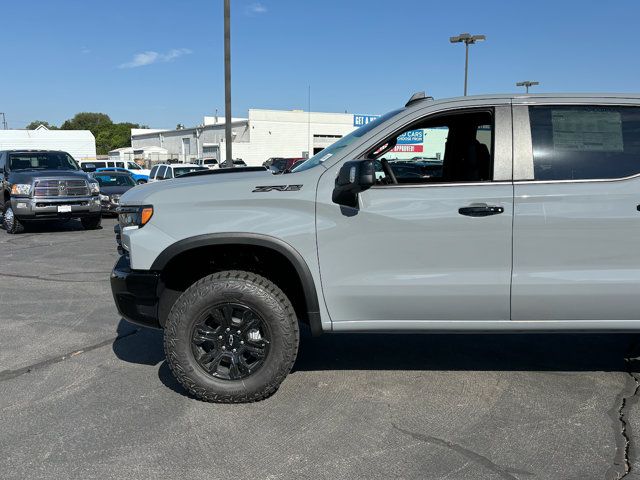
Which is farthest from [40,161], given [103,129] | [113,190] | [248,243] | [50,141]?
[103,129]

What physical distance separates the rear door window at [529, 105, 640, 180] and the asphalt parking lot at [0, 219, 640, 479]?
5.12 feet

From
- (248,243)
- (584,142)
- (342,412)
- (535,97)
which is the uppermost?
(535,97)

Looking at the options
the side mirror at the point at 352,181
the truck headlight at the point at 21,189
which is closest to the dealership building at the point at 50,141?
the truck headlight at the point at 21,189

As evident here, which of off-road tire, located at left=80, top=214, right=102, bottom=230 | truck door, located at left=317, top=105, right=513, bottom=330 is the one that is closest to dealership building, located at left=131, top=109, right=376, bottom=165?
off-road tire, located at left=80, top=214, right=102, bottom=230

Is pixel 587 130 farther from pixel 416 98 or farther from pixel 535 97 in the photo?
pixel 416 98

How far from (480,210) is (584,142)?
0.88 meters

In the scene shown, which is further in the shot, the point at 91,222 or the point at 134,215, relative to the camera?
the point at 91,222

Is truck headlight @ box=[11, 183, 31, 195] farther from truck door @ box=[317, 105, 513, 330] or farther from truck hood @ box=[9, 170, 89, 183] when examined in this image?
truck door @ box=[317, 105, 513, 330]

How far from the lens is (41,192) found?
42.6 ft

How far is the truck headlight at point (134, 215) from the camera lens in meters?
3.78

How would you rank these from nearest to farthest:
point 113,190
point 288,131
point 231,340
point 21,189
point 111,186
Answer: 1. point 231,340
2. point 21,189
3. point 113,190
4. point 111,186
5. point 288,131

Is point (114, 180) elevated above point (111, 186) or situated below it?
above

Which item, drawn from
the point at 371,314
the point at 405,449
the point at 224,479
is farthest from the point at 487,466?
the point at 224,479

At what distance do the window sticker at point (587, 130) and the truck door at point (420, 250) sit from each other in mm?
345
